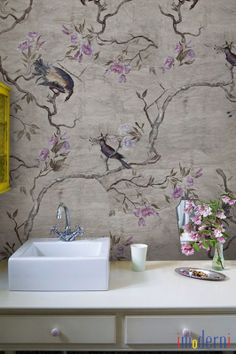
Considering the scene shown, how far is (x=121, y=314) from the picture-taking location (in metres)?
1.49

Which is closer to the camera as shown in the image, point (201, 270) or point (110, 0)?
point (201, 270)

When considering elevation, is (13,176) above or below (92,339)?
above

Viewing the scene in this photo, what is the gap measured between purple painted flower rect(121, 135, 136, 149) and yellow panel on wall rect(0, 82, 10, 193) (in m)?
0.63

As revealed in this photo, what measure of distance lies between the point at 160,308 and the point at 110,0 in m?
1.63

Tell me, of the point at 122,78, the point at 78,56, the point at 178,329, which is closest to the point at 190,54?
the point at 122,78

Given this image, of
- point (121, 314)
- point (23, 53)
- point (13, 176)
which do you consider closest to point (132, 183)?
point (13, 176)

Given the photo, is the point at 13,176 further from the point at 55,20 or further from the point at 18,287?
the point at 55,20

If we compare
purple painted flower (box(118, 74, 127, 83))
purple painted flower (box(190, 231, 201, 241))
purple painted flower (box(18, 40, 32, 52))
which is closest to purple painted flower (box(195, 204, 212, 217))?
purple painted flower (box(190, 231, 201, 241))

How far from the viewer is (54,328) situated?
1.48m

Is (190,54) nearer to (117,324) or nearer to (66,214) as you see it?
(66,214)

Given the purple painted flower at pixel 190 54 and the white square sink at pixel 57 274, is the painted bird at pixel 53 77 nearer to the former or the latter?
the purple painted flower at pixel 190 54

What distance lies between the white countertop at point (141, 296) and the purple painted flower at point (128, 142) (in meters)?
0.70

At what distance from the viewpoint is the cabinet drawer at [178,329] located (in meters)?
1.49

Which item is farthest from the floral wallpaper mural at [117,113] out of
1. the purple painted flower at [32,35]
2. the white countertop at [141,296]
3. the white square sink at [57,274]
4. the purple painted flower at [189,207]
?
the white square sink at [57,274]
